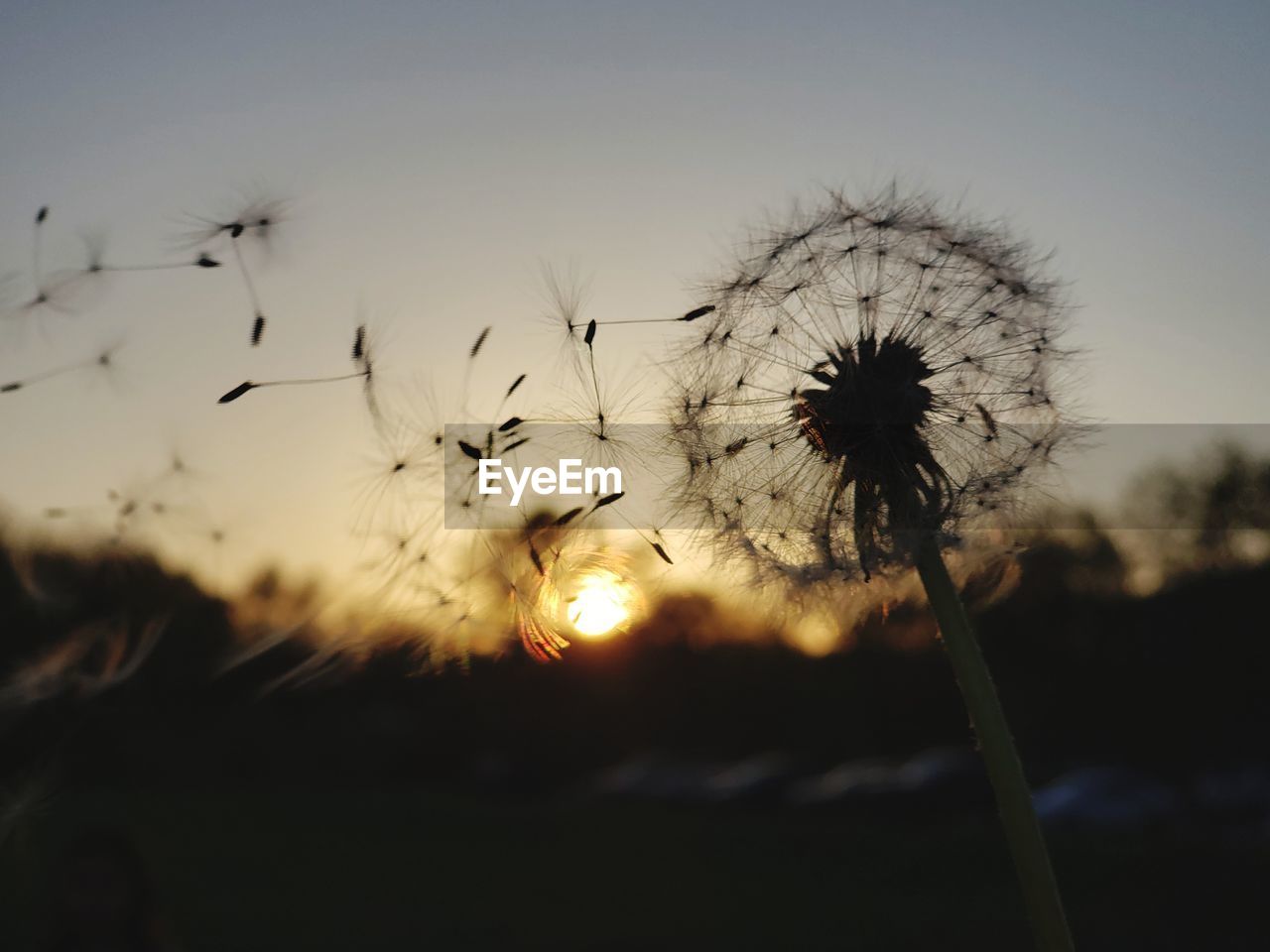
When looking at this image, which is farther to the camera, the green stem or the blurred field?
the blurred field

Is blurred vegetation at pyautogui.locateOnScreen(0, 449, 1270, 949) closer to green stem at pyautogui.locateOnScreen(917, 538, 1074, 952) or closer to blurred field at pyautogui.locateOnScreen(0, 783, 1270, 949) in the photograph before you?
blurred field at pyautogui.locateOnScreen(0, 783, 1270, 949)

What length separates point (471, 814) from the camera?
218ft

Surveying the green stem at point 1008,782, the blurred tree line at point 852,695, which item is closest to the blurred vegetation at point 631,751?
the blurred tree line at point 852,695

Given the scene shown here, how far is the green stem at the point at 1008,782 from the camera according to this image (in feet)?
11.0

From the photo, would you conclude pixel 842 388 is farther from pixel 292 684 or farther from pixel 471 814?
pixel 471 814

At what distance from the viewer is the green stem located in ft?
11.0

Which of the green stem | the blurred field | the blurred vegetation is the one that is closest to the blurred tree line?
the blurred vegetation

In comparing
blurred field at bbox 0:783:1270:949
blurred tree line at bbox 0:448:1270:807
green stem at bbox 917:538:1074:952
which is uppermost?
blurred tree line at bbox 0:448:1270:807

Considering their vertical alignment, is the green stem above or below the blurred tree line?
below

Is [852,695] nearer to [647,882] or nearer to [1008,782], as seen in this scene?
[647,882]

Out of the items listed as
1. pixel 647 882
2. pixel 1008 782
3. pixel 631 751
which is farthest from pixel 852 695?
pixel 1008 782

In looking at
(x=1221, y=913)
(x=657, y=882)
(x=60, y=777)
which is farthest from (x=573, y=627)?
(x=657, y=882)

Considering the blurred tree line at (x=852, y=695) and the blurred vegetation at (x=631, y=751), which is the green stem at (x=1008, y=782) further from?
the blurred tree line at (x=852, y=695)

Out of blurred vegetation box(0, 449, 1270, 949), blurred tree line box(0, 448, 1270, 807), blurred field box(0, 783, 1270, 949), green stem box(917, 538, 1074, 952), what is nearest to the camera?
green stem box(917, 538, 1074, 952)
